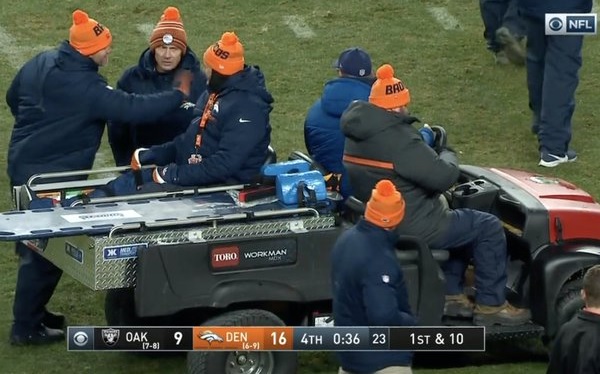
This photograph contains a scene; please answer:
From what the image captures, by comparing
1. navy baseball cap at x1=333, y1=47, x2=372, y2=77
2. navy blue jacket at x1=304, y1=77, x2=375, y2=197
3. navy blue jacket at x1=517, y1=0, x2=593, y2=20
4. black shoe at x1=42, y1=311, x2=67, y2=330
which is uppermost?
navy baseball cap at x1=333, y1=47, x2=372, y2=77

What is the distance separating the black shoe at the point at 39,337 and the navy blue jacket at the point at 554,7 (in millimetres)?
4989

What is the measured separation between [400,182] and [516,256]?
3.30ft

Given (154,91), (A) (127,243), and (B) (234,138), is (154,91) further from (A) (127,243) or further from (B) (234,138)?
(A) (127,243)

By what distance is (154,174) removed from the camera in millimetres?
10023

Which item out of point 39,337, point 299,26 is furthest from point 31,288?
point 299,26

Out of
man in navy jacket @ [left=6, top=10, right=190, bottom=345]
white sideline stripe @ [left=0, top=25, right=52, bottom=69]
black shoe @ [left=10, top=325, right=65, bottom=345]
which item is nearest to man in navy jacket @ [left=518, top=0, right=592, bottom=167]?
man in navy jacket @ [left=6, top=10, right=190, bottom=345]

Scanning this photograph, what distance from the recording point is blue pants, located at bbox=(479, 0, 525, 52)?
15.6 metres

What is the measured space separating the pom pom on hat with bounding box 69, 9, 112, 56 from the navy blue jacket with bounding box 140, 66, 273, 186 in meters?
0.98

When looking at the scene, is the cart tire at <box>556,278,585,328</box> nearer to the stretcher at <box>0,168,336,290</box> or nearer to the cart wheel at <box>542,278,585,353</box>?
the cart wheel at <box>542,278,585,353</box>

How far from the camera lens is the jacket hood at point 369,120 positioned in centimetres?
910

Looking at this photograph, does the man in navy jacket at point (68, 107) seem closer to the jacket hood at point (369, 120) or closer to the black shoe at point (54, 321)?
the black shoe at point (54, 321)

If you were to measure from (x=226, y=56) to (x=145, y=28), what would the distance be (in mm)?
7170

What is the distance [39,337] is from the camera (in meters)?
10.2

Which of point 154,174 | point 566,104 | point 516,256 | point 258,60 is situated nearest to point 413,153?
point 516,256
